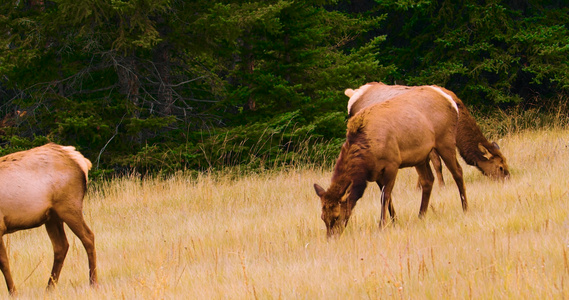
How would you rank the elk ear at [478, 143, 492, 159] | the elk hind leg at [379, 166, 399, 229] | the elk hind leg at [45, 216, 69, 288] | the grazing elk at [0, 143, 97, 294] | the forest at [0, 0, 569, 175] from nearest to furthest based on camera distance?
the grazing elk at [0, 143, 97, 294] < the elk hind leg at [45, 216, 69, 288] < the elk hind leg at [379, 166, 399, 229] < the elk ear at [478, 143, 492, 159] < the forest at [0, 0, 569, 175]

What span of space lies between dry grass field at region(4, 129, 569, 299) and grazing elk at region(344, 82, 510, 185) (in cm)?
28

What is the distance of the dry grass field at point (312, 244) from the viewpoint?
3.71 metres

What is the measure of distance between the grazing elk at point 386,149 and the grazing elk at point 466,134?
0.62 meters

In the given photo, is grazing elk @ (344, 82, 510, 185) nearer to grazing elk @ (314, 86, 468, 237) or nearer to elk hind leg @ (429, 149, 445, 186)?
grazing elk @ (314, 86, 468, 237)

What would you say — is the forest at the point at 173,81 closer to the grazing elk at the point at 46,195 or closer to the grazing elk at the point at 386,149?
the grazing elk at the point at 386,149

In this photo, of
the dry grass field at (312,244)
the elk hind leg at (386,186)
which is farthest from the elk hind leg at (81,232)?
the elk hind leg at (386,186)

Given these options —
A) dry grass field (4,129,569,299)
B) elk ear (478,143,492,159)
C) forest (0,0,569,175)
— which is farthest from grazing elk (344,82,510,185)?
forest (0,0,569,175)

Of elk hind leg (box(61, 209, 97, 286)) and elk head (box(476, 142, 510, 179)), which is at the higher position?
elk hind leg (box(61, 209, 97, 286))

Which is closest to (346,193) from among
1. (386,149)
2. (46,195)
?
(386,149)

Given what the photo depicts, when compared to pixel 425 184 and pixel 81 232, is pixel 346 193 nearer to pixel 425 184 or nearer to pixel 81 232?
pixel 425 184

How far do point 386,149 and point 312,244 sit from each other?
47.1 inches

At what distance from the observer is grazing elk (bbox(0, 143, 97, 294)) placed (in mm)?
4926

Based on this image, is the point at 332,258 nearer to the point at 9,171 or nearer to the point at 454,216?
the point at 454,216

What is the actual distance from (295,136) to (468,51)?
8397 millimetres
